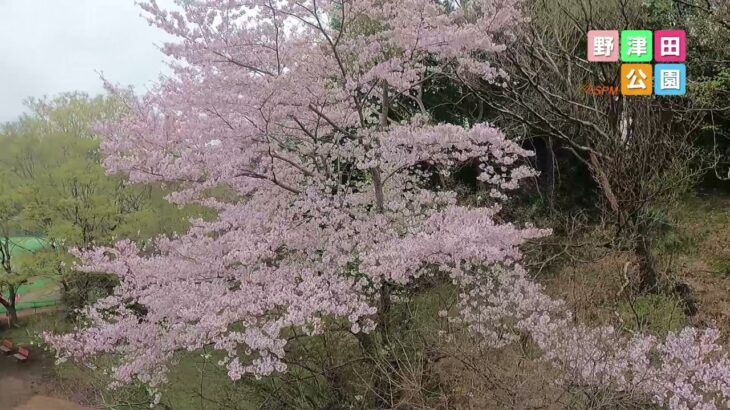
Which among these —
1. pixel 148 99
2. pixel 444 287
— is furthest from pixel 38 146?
pixel 444 287

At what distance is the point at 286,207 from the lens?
5480mm

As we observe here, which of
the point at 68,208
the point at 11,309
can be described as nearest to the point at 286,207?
the point at 68,208

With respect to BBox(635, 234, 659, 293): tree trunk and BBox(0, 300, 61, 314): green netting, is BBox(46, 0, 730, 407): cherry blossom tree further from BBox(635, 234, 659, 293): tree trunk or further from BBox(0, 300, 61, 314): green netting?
BBox(0, 300, 61, 314): green netting

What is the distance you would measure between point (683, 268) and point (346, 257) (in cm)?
645

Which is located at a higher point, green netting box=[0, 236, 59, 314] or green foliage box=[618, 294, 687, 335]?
green foliage box=[618, 294, 687, 335]

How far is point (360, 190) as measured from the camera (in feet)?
20.2

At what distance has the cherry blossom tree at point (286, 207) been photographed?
4.50 m

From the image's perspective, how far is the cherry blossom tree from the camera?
4504mm

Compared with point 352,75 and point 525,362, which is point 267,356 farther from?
point 352,75

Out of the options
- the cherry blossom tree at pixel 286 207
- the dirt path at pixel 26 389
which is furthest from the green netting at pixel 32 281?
the cherry blossom tree at pixel 286 207

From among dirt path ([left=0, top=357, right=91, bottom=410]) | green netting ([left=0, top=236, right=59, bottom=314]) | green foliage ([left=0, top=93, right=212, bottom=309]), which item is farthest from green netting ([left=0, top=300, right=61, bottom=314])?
dirt path ([left=0, top=357, right=91, bottom=410])

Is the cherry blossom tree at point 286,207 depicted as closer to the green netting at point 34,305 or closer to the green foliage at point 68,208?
the green foliage at point 68,208

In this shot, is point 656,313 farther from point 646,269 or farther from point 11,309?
point 11,309

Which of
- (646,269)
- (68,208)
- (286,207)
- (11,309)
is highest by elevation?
(286,207)
